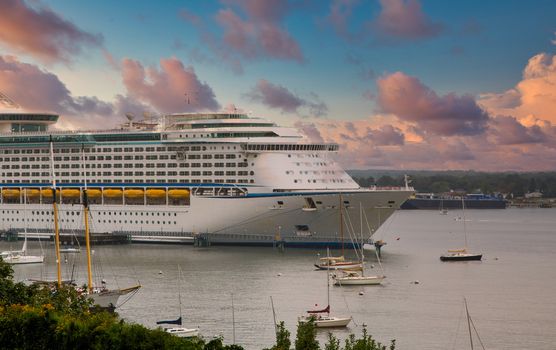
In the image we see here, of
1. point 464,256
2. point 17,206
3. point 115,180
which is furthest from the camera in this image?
point 17,206

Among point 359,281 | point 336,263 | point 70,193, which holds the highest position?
point 70,193

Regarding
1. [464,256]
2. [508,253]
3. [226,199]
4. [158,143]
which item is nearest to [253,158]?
[226,199]

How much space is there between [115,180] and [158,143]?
5806 millimetres

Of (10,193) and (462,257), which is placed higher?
(10,193)

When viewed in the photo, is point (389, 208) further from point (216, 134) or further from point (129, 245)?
point (129, 245)

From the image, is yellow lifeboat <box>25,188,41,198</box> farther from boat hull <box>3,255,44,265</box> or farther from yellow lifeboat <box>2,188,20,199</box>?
boat hull <box>3,255,44,265</box>

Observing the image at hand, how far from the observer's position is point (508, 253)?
8412 centimetres

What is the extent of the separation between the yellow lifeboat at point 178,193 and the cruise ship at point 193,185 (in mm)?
86

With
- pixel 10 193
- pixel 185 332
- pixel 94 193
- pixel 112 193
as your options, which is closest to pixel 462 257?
pixel 112 193

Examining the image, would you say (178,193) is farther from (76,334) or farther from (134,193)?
(76,334)

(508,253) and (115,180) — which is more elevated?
(115,180)

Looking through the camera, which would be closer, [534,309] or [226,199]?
[534,309]

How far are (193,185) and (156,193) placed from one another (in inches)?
154

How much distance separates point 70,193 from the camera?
89438 millimetres
